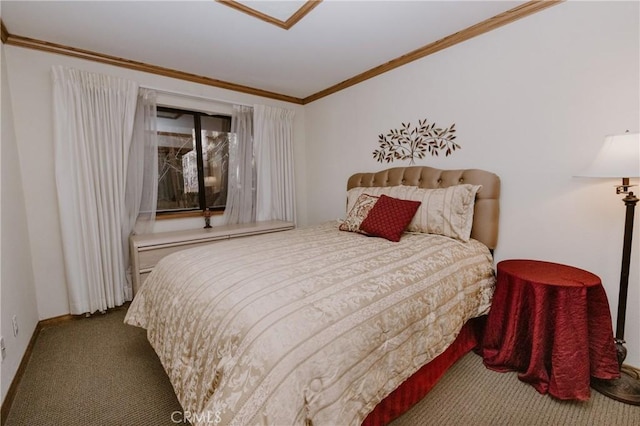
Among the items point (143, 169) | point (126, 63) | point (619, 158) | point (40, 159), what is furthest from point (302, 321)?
point (126, 63)

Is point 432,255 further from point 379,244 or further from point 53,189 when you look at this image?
point 53,189

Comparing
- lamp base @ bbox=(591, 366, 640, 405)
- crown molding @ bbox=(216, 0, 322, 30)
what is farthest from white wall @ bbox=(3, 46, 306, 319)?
lamp base @ bbox=(591, 366, 640, 405)

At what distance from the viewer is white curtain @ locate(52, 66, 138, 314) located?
2.36 meters

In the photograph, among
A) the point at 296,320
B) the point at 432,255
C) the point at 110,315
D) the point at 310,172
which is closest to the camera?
the point at 296,320

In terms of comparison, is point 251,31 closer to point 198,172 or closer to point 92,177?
point 198,172

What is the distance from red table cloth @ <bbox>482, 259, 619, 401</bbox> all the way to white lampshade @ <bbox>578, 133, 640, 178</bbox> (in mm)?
571

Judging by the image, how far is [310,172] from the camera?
13.2 feet

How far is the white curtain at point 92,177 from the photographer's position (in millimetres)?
2361

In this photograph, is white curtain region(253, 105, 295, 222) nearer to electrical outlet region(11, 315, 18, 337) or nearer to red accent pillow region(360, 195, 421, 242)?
red accent pillow region(360, 195, 421, 242)

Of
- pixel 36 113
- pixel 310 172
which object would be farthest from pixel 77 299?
pixel 310 172

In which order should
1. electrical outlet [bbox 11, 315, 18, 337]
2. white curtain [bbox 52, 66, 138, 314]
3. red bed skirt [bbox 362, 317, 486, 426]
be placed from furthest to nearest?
white curtain [bbox 52, 66, 138, 314] → electrical outlet [bbox 11, 315, 18, 337] → red bed skirt [bbox 362, 317, 486, 426]

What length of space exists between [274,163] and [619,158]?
308 centimetres

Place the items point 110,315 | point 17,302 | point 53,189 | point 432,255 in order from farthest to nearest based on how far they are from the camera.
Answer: point 110,315, point 53,189, point 17,302, point 432,255

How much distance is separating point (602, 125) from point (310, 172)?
9.72 feet
